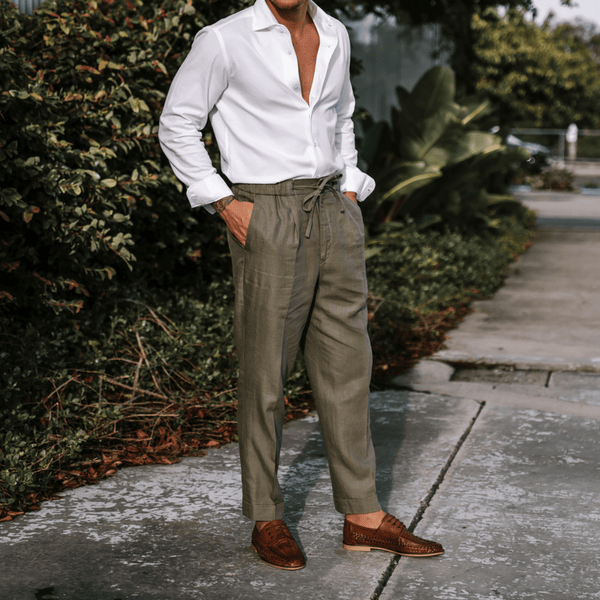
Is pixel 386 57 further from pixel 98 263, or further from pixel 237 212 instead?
pixel 237 212

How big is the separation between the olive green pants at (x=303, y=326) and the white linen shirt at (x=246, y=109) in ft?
0.27

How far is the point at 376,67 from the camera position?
1032 cm

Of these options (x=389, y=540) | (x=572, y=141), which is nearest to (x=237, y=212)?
(x=389, y=540)

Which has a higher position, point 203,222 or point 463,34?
point 463,34

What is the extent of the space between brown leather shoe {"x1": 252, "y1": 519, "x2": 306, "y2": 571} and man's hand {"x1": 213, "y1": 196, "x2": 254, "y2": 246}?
931 millimetres

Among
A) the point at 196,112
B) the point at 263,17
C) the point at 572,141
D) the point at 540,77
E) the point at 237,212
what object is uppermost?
the point at 540,77

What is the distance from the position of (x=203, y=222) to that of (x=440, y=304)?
7.53ft

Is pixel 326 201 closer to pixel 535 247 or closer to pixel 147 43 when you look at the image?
pixel 147 43

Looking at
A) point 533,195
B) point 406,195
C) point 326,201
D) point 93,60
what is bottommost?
point 533,195

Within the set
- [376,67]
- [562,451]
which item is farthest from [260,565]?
[376,67]

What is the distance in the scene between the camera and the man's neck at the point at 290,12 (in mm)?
2621

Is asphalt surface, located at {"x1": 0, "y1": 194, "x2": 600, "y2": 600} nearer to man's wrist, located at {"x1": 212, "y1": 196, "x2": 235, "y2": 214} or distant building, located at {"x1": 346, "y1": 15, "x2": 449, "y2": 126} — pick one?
man's wrist, located at {"x1": 212, "y1": 196, "x2": 235, "y2": 214}

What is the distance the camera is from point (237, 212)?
2.64 meters

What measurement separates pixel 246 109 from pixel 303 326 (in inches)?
28.1
